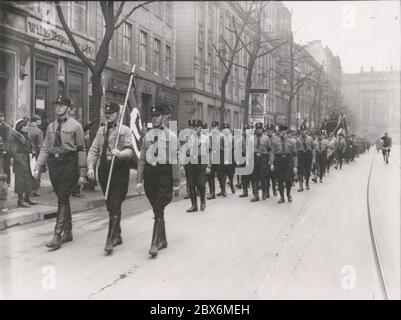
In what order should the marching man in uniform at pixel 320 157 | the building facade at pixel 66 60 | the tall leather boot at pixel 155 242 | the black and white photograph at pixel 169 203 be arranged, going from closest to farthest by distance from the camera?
1. the black and white photograph at pixel 169 203
2. the tall leather boot at pixel 155 242
3. the building facade at pixel 66 60
4. the marching man in uniform at pixel 320 157

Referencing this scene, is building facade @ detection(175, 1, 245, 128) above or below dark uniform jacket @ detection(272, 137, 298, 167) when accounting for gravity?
above

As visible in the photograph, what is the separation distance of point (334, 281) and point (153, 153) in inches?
107

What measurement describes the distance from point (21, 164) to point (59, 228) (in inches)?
137

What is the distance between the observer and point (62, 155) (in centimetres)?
664

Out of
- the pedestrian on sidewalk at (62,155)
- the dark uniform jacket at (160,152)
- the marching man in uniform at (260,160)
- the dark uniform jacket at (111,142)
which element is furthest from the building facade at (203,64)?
the marching man in uniform at (260,160)

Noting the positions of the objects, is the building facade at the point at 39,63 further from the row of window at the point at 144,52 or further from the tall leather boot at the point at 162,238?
the tall leather boot at the point at 162,238

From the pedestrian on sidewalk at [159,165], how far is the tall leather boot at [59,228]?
1124mm

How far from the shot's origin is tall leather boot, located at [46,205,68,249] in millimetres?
6512

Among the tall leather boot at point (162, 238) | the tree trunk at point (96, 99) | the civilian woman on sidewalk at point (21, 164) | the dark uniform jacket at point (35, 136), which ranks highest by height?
the tree trunk at point (96, 99)

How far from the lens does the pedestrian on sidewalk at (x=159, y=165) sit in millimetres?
6426

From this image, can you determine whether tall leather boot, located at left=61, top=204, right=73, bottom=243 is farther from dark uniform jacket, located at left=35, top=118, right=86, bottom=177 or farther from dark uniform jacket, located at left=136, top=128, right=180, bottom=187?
dark uniform jacket, located at left=136, top=128, right=180, bottom=187

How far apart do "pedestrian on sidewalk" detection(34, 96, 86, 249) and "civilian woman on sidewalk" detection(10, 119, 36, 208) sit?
9.73 ft

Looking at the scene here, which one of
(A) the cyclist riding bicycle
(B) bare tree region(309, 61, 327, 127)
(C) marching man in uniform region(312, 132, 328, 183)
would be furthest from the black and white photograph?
(B) bare tree region(309, 61, 327, 127)
